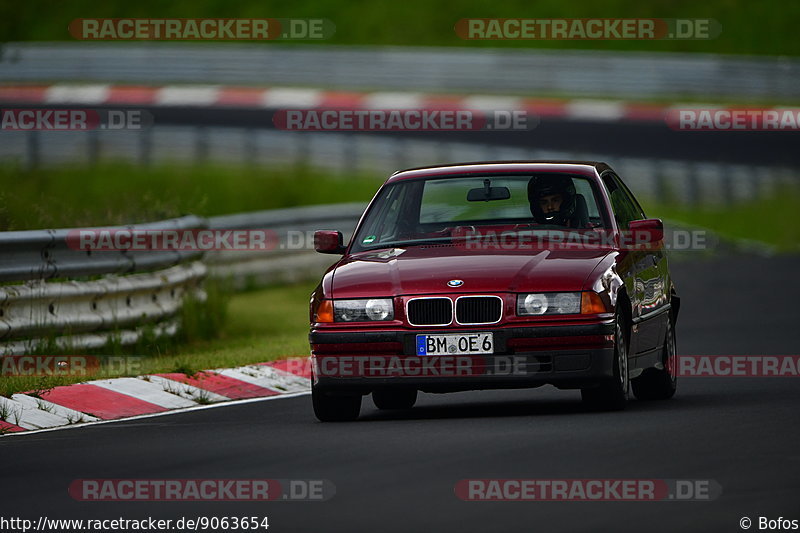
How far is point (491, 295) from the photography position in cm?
1018

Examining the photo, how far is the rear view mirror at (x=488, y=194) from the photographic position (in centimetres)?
1116

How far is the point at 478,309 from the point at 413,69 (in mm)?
32556

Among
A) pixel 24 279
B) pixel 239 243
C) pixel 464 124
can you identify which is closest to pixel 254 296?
pixel 239 243

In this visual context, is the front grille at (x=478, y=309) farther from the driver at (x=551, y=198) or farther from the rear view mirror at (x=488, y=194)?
the driver at (x=551, y=198)

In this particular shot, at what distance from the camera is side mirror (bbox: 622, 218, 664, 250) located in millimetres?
11172

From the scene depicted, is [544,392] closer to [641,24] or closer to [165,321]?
[165,321]

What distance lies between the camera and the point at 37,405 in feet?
36.6

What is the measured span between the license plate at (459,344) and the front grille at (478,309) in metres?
0.09

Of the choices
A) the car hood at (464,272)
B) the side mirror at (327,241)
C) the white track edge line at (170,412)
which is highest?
the side mirror at (327,241)

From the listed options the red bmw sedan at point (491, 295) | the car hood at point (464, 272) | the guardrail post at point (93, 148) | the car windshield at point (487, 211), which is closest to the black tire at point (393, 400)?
the red bmw sedan at point (491, 295)

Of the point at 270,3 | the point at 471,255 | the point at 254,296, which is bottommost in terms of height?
the point at 254,296

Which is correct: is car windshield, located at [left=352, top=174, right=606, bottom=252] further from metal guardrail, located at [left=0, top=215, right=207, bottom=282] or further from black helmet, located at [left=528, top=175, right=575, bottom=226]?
metal guardrail, located at [left=0, top=215, right=207, bottom=282]

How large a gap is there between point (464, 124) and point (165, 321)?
23294 mm

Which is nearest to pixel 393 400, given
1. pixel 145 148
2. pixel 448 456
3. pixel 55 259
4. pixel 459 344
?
pixel 459 344
